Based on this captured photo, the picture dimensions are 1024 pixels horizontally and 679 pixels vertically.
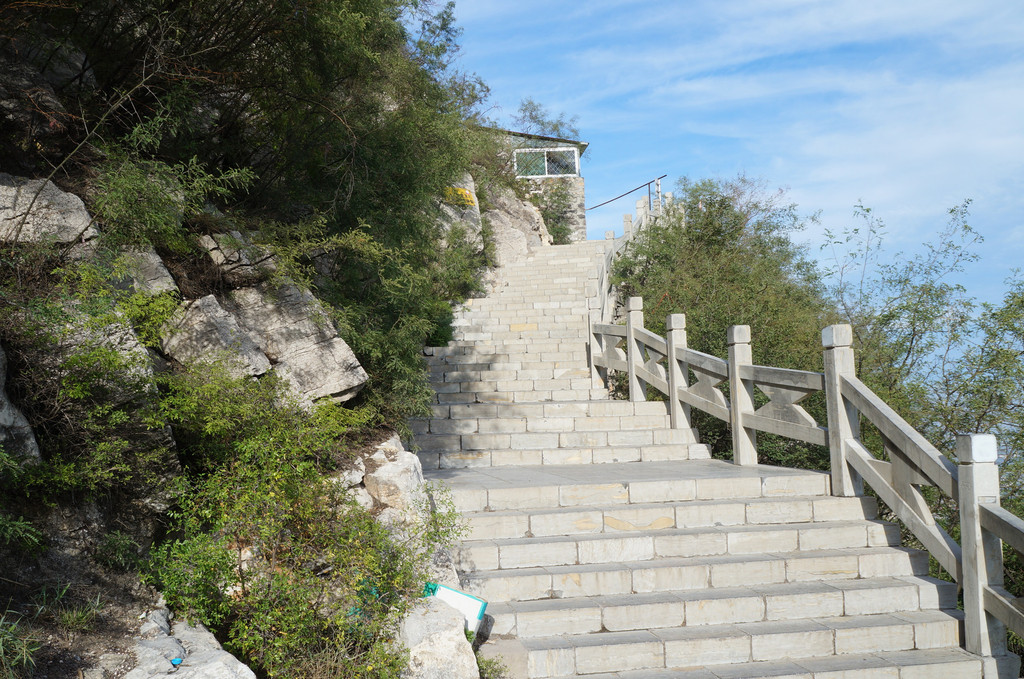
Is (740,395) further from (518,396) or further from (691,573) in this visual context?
(518,396)

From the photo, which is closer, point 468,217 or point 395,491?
point 395,491

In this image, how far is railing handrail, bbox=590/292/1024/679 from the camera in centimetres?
483

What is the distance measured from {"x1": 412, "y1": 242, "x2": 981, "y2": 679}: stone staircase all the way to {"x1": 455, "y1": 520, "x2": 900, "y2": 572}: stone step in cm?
1

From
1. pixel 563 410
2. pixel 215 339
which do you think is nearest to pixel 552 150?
pixel 563 410

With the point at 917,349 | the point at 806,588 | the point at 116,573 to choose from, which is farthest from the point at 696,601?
the point at 917,349

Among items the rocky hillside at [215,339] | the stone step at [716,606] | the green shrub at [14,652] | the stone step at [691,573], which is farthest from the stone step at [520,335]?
the green shrub at [14,652]

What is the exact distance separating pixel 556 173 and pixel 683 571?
24128 millimetres

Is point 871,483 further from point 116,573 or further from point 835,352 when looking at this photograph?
point 116,573

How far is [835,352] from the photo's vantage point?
20.3 feet

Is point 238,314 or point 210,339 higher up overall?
point 238,314

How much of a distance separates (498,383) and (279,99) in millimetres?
5695

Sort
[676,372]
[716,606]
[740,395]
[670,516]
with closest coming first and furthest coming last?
[716,606], [670,516], [740,395], [676,372]

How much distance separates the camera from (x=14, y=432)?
11.7 ft

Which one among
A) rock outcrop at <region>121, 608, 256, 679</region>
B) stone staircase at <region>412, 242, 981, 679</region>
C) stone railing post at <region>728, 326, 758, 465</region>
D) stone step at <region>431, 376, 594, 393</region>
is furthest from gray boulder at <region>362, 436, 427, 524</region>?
stone step at <region>431, 376, 594, 393</region>
